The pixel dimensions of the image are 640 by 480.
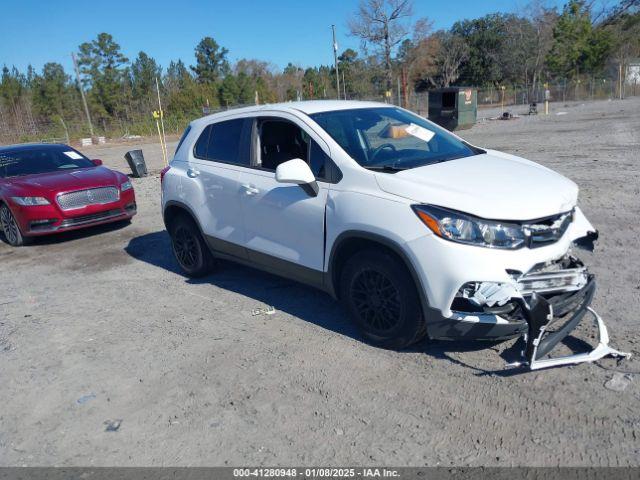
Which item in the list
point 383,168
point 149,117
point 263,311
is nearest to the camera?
point 383,168

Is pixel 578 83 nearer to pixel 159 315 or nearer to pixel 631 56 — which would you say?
pixel 631 56

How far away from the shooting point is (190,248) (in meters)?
6.03

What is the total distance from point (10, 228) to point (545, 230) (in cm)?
831

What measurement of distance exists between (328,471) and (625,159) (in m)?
10.6

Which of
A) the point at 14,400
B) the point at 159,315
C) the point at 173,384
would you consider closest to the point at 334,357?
the point at 173,384

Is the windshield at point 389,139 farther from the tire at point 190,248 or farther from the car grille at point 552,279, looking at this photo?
the tire at point 190,248

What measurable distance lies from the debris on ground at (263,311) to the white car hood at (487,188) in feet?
5.99

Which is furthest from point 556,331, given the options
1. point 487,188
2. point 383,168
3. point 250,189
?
point 250,189

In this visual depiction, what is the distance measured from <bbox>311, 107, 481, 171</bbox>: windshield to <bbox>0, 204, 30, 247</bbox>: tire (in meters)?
6.19

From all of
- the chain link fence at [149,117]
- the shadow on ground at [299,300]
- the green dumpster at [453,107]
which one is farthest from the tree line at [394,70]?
→ the shadow on ground at [299,300]

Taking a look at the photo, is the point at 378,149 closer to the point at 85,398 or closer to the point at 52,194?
the point at 85,398

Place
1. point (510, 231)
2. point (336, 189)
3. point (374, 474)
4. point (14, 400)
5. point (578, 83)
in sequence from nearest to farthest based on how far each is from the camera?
point (374, 474) < point (510, 231) < point (14, 400) < point (336, 189) < point (578, 83)

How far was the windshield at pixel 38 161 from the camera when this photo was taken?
897cm

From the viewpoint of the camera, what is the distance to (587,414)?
3.10 meters
